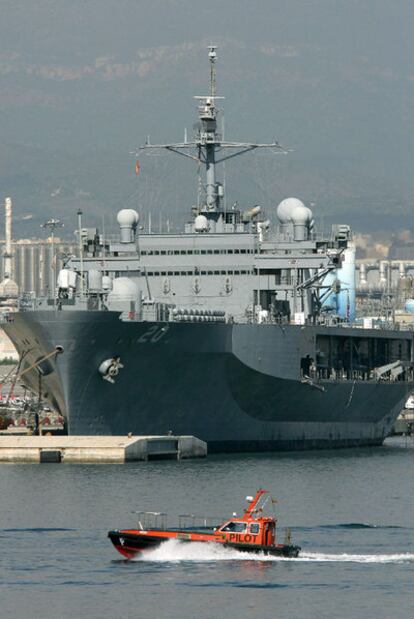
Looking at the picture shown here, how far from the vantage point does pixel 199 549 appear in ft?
161

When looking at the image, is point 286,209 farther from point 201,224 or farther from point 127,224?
point 127,224

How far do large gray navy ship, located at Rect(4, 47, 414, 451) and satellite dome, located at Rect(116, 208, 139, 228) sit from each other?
0.21 ft

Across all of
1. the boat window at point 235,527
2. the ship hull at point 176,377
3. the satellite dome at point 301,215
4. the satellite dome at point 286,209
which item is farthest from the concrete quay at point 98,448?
the boat window at point 235,527

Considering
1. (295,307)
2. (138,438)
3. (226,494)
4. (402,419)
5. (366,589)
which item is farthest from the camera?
(402,419)

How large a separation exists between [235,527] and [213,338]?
2552 cm

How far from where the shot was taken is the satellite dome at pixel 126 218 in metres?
87.0

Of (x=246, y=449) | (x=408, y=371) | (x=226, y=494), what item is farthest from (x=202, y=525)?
(x=408, y=371)

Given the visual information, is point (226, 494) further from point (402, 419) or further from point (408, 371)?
point (402, 419)

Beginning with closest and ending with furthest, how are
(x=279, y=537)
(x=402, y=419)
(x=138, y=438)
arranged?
1. (x=279, y=537)
2. (x=138, y=438)
3. (x=402, y=419)

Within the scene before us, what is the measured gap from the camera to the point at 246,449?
77750 millimetres

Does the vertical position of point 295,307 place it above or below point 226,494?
above

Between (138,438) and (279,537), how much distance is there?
20.8 meters

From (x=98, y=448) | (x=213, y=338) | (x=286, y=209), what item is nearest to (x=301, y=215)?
(x=286, y=209)

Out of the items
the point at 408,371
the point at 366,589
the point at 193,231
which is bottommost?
the point at 366,589
